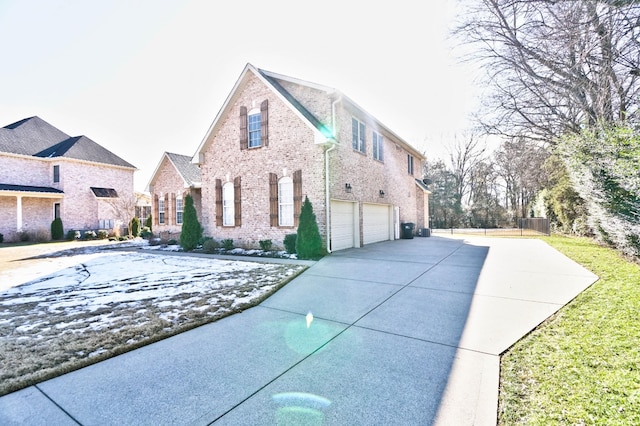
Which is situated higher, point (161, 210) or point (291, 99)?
point (291, 99)

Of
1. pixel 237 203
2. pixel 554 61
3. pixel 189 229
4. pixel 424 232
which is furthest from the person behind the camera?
pixel 424 232

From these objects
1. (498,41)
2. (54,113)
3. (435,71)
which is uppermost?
(54,113)

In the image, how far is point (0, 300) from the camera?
230 inches

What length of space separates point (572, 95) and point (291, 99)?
35.9 ft

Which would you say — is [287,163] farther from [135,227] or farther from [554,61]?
[135,227]

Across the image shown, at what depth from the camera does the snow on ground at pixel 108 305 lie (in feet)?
11.9

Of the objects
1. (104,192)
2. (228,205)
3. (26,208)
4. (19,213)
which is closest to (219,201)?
(228,205)

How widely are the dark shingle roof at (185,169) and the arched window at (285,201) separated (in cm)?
782

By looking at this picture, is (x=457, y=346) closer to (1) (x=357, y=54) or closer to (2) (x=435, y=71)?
(1) (x=357, y=54)

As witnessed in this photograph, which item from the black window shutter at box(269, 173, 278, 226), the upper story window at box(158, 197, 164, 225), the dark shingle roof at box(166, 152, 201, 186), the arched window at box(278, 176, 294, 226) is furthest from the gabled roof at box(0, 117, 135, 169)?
the arched window at box(278, 176, 294, 226)

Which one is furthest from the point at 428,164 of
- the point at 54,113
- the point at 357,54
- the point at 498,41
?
the point at 54,113

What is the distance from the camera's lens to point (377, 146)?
1570cm

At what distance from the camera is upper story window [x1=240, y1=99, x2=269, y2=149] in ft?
41.2

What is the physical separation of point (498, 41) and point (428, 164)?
2662 cm
